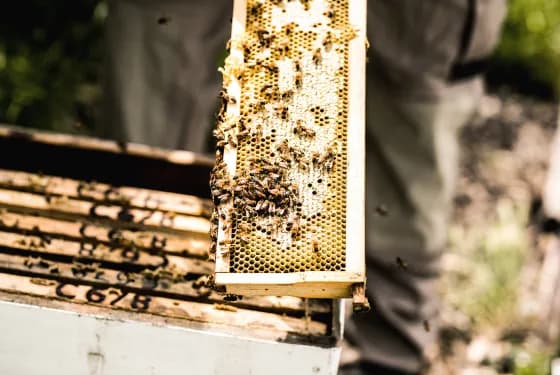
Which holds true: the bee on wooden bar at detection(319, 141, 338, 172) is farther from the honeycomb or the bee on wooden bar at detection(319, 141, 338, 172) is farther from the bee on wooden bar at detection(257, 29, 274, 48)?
the bee on wooden bar at detection(257, 29, 274, 48)

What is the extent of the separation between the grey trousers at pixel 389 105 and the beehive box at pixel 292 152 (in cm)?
112

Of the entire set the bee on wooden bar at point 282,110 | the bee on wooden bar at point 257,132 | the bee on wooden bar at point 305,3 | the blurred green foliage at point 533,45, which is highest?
the blurred green foliage at point 533,45

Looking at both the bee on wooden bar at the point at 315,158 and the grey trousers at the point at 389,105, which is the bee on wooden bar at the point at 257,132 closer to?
the bee on wooden bar at the point at 315,158

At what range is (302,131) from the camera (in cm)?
175

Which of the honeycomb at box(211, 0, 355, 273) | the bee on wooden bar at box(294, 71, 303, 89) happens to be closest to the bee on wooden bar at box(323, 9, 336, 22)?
the honeycomb at box(211, 0, 355, 273)

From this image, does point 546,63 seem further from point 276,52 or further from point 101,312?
point 101,312

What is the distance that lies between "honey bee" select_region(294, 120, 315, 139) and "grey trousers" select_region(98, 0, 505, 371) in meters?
1.39

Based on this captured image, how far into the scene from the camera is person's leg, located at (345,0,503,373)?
2.97 meters

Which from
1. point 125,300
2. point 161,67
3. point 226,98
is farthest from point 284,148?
point 161,67

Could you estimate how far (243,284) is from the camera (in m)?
1.56

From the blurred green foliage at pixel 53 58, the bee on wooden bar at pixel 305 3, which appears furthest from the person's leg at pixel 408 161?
the blurred green foliage at pixel 53 58

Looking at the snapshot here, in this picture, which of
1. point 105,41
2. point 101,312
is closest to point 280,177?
point 101,312

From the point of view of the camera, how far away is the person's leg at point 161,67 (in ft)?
9.59

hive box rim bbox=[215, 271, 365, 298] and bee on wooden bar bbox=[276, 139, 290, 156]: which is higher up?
bee on wooden bar bbox=[276, 139, 290, 156]
